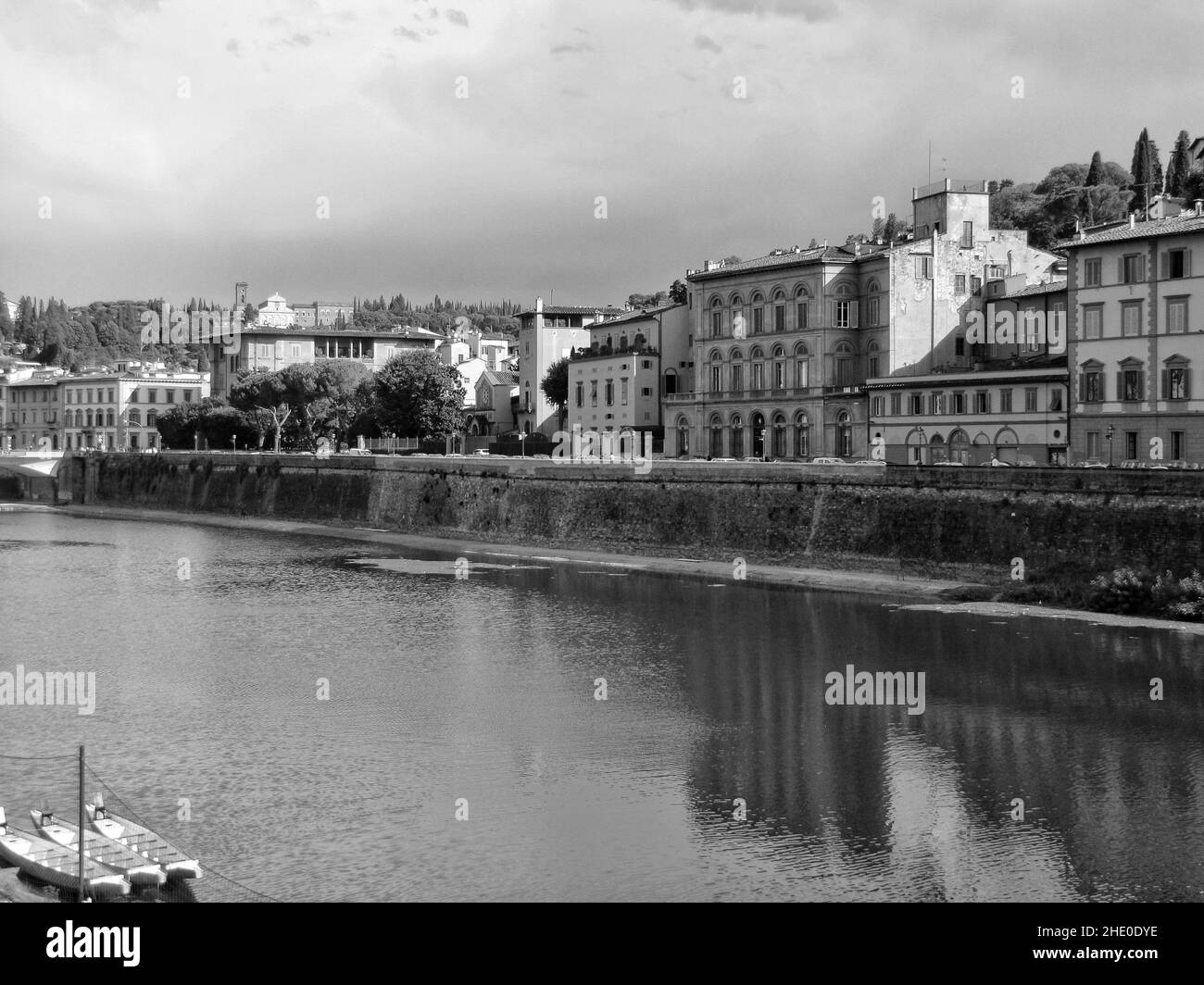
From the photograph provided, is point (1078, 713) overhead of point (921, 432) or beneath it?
beneath

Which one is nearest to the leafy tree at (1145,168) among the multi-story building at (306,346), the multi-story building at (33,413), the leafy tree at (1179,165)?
the leafy tree at (1179,165)

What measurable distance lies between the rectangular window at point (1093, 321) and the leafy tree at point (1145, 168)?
48949mm

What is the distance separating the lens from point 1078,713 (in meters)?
28.6

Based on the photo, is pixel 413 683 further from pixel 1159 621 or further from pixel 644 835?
pixel 1159 621

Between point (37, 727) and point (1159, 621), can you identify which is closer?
point (37, 727)

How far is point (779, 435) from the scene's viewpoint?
248ft

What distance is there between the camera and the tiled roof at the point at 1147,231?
51.0 metres

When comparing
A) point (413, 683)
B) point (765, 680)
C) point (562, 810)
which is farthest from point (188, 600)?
point (562, 810)

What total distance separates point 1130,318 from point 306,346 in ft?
305

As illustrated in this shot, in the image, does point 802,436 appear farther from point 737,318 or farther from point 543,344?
point 543,344

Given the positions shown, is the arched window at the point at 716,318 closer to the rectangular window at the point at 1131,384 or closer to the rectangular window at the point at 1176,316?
the rectangular window at the point at 1131,384

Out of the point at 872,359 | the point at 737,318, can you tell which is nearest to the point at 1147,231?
the point at 872,359

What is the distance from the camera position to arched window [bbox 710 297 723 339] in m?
79.6
